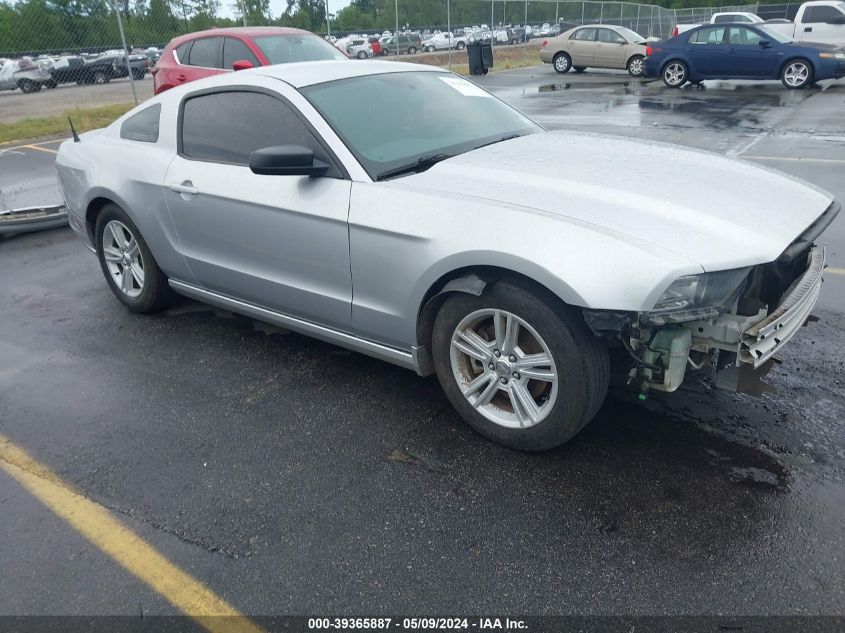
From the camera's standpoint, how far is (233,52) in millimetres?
10555

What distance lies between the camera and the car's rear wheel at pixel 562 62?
22.6 meters

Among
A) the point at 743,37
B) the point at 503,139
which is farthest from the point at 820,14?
the point at 503,139

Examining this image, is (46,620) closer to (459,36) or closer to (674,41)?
(674,41)

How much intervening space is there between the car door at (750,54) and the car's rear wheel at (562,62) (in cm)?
669

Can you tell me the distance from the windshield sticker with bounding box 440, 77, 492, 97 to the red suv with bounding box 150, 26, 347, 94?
6511 millimetres

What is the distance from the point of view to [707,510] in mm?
2730

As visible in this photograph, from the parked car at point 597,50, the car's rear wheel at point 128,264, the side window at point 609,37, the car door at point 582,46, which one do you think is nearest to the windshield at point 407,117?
the car's rear wheel at point 128,264

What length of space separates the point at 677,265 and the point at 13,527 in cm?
284

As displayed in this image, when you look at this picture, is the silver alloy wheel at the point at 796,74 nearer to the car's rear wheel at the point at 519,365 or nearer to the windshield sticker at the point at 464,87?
the windshield sticker at the point at 464,87

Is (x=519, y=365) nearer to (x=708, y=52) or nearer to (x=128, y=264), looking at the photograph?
(x=128, y=264)

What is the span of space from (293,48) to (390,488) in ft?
30.4

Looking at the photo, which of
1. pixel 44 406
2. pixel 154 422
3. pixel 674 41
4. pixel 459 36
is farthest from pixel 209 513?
pixel 459 36

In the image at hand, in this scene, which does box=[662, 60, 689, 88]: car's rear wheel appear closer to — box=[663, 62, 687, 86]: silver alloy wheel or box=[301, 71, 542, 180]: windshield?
box=[663, 62, 687, 86]: silver alloy wheel

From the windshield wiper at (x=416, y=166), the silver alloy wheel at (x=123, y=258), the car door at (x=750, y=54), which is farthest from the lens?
the car door at (x=750, y=54)
